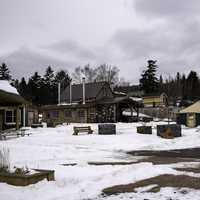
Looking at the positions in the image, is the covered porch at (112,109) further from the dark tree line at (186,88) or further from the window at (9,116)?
the dark tree line at (186,88)

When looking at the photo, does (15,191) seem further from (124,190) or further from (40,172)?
(124,190)

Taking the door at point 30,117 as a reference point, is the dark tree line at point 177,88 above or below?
above

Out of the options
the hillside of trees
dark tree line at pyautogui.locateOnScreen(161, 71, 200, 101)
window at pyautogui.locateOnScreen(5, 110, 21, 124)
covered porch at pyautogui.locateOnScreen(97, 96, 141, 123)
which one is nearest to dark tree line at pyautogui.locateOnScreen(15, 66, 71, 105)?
the hillside of trees

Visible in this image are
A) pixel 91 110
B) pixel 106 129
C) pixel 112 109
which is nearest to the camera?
pixel 106 129

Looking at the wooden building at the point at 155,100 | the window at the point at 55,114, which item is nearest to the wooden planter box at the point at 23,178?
the window at the point at 55,114

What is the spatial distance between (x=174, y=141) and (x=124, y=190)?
1788cm

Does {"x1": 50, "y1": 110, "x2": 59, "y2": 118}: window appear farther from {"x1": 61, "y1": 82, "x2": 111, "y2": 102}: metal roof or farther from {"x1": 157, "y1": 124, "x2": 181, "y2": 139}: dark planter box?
{"x1": 157, "y1": 124, "x2": 181, "y2": 139}: dark planter box

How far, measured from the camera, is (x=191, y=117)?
45.1 metres

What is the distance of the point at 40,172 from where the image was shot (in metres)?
10.7

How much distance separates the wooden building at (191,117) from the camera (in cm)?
4450

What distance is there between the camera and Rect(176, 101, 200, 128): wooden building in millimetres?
44500

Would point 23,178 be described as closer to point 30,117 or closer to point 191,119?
point 191,119

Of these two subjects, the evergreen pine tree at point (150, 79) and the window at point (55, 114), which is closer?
the window at point (55, 114)


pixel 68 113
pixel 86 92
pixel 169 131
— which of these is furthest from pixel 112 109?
pixel 169 131
